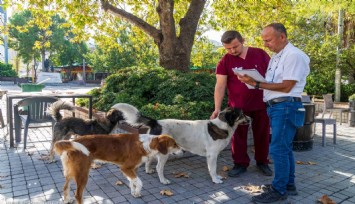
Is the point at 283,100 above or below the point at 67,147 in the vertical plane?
above

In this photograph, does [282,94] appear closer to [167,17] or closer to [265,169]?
[265,169]

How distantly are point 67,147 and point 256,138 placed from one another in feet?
10.4

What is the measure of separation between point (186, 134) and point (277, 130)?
1.63 meters

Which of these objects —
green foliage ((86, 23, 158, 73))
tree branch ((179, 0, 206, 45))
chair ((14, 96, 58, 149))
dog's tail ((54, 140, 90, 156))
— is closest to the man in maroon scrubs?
dog's tail ((54, 140, 90, 156))

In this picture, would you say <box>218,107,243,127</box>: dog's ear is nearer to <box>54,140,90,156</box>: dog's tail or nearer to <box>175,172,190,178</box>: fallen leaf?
<box>175,172,190,178</box>: fallen leaf

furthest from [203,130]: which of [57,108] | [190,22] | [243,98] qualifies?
[190,22]

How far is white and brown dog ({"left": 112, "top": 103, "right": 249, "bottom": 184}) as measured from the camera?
15.8ft

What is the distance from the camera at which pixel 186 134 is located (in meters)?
4.99

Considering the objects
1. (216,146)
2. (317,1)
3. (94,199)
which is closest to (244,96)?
(216,146)

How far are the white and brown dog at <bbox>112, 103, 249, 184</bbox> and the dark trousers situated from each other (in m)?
0.37

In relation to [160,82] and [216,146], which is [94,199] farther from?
[160,82]

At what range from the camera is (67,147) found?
142 inches

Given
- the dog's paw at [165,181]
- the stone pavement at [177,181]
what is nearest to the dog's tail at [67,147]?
the stone pavement at [177,181]

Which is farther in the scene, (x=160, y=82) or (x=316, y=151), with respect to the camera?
(x=160, y=82)
